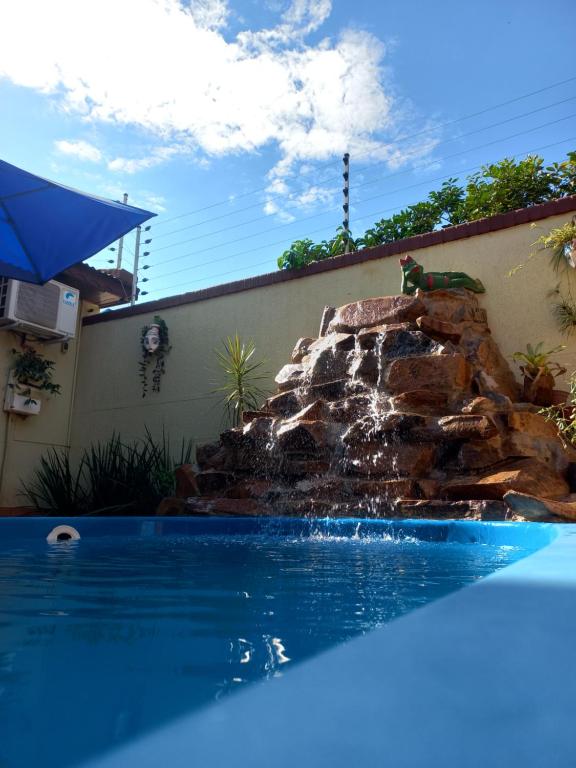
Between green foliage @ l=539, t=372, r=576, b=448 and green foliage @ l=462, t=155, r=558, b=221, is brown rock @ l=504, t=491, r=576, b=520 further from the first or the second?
green foliage @ l=462, t=155, r=558, b=221

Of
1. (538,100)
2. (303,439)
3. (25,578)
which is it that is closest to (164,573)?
(25,578)

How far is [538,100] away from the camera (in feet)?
29.3

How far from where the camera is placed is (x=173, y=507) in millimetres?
5551

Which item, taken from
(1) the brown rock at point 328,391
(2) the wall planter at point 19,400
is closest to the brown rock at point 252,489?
(1) the brown rock at point 328,391

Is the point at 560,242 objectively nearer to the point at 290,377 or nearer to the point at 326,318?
the point at 326,318

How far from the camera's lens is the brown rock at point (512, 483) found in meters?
4.07

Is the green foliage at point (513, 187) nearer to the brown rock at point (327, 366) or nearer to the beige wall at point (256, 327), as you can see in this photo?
the beige wall at point (256, 327)

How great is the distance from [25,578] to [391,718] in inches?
76.5

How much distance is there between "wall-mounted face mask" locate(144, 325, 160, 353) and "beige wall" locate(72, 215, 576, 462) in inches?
9.1

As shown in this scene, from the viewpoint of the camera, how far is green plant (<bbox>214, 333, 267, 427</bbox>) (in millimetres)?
7027

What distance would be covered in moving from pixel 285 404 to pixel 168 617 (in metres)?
4.51

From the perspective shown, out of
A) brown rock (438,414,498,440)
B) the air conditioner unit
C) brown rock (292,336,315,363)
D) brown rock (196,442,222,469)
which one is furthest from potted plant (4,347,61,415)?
brown rock (438,414,498,440)

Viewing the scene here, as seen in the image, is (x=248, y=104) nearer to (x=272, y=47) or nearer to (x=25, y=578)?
(x=272, y=47)

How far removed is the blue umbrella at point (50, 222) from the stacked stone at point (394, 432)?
7.55 feet
